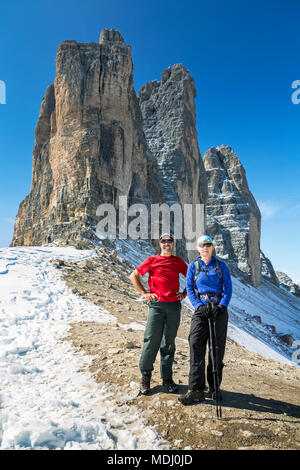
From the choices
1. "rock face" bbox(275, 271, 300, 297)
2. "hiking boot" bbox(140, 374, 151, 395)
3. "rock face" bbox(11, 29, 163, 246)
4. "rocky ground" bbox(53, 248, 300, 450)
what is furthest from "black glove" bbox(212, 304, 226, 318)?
"rock face" bbox(275, 271, 300, 297)

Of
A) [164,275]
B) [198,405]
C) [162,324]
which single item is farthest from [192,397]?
[164,275]

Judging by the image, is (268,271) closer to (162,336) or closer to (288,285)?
(288,285)

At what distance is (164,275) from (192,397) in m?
1.56

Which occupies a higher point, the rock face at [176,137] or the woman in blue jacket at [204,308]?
the rock face at [176,137]

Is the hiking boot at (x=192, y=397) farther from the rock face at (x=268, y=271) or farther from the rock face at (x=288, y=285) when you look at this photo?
the rock face at (x=288, y=285)

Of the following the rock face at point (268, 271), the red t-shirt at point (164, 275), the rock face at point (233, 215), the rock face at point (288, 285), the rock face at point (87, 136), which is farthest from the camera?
the rock face at point (288, 285)

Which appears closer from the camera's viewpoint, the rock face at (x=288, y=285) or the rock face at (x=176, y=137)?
the rock face at (x=176, y=137)

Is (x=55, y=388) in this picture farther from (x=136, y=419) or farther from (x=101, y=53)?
(x=101, y=53)

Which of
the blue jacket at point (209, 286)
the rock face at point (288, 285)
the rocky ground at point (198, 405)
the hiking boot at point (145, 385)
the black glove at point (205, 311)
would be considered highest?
the blue jacket at point (209, 286)

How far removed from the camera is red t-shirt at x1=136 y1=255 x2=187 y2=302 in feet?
12.5

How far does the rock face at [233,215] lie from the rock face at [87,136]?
71.9m

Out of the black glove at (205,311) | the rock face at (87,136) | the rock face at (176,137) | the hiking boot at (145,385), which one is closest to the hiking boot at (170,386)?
the hiking boot at (145,385)

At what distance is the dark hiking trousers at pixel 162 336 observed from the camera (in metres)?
3.71

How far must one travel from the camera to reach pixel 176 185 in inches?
2181
